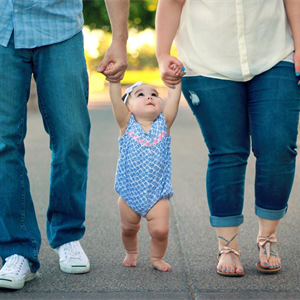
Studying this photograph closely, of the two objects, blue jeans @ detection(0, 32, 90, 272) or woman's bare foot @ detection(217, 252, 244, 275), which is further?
woman's bare foot @ detection(217, 252, 244, 275)

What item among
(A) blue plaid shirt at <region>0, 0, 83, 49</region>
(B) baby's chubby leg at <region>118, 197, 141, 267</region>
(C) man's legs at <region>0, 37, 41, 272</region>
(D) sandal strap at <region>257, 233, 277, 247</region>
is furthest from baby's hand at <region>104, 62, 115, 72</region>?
(D) sandal strap at <region>257, 233, 277, 247</region>

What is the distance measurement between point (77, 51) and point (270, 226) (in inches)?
51.6

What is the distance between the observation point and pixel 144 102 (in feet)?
10.2

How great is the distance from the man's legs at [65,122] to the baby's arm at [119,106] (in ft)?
0.46

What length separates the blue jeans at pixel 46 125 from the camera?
2865 mm

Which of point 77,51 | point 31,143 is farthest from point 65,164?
point 31,143

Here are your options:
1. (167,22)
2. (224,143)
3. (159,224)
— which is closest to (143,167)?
(159,224)

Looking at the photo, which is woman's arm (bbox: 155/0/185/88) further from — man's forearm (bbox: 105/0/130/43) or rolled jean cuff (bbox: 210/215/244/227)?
rolled jean cuff (bbox: 210/215/244/227)

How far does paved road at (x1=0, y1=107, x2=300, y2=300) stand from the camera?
9.16 feet

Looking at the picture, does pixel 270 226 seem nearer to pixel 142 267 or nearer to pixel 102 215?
pixel 142 267

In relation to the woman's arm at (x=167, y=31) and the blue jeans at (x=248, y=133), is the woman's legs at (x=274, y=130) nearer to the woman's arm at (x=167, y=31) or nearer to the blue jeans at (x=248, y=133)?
the blue jeans at (x=248, y=133)

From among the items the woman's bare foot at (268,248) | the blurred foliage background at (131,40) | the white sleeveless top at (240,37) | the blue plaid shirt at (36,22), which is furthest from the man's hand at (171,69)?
the blurred foliage background at (131,40)

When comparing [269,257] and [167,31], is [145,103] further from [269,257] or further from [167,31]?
[269,257]

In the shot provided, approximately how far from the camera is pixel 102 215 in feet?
14.7
